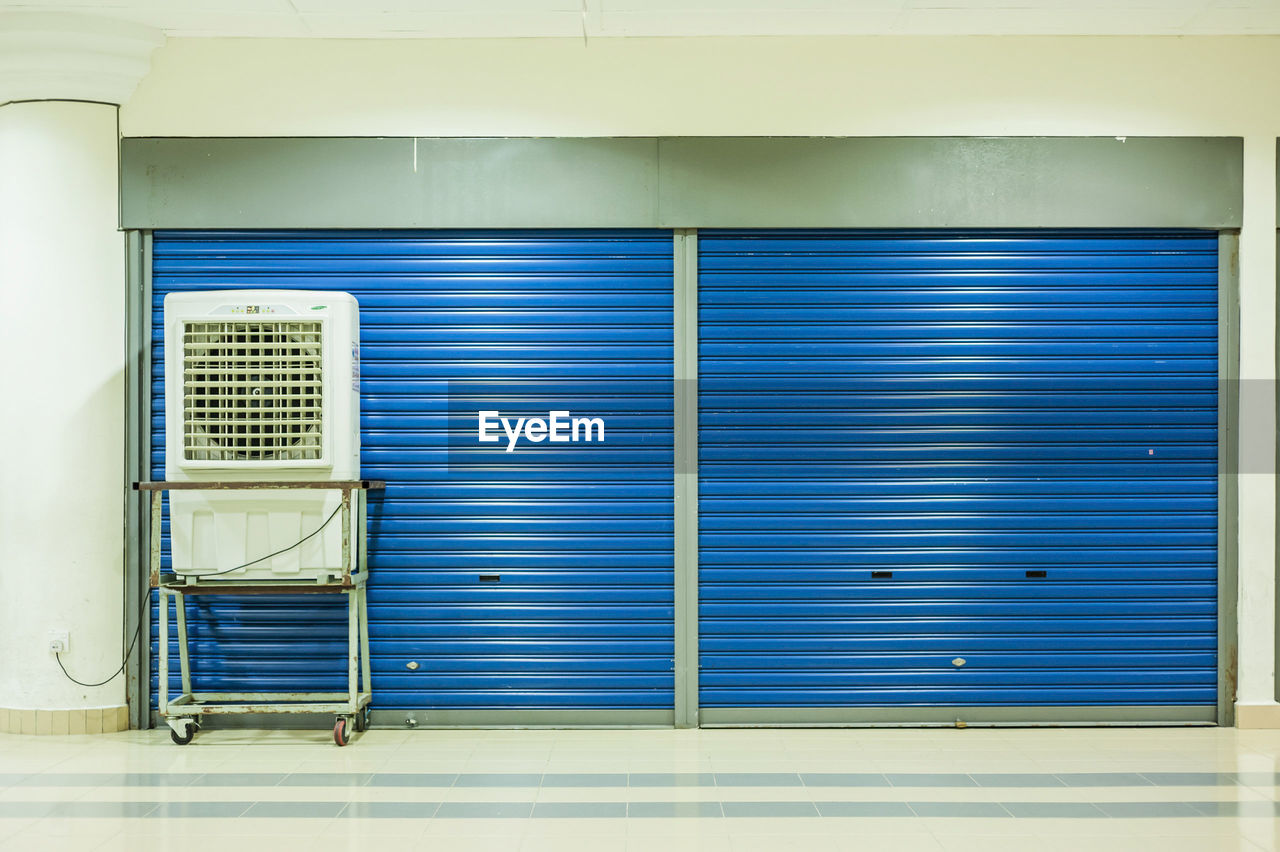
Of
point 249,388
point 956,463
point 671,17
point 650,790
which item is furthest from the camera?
point 956,463

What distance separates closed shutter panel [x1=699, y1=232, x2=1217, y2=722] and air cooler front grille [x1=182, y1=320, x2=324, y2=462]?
2.00 meters

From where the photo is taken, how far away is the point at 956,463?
5.51m

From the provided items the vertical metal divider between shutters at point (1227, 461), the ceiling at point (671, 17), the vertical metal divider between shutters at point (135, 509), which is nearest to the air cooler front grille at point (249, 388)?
the vertical metal divider between shutters at point (135, 509)

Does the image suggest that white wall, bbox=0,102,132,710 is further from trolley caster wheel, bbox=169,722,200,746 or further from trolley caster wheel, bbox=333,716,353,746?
trolley caster wheel, bbox=333,716,353,746

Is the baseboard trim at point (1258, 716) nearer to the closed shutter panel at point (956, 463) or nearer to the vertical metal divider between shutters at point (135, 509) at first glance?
the closed shutter panel at point (956, 463)

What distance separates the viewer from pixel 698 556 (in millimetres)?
5504

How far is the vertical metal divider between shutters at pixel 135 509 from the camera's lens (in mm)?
5438

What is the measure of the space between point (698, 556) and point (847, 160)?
2.23 metres

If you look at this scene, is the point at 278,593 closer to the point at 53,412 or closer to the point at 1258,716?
the point at 53,412

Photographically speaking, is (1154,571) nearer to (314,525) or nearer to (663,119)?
(663,119)

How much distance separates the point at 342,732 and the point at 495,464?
5.02 feet

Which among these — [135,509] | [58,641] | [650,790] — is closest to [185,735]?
[58,641]

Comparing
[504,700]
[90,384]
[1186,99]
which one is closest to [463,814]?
[504,700]

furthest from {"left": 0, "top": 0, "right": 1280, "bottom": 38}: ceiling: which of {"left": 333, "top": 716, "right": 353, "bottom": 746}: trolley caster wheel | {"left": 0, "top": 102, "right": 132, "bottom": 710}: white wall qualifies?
{"left": 333, "top": 716, "right": 353, "bottom": 746}: trolley caster wheel
